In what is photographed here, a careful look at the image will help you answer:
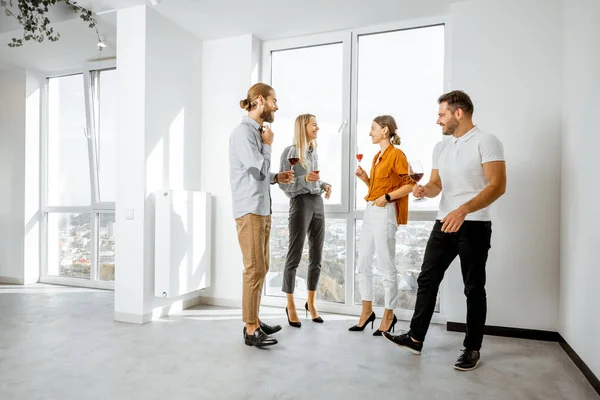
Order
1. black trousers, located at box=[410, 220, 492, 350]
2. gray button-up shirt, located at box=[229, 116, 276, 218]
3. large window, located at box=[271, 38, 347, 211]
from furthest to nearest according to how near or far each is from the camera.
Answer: large window, located at box=[271, 38, 347, 211] < gray button-up shirt, located at box=[229, 116, 276, 218] < black trousers, located at box=[410, 220, 492, 350]

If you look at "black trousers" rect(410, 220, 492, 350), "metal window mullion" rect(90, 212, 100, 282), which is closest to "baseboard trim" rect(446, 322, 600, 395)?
"black trousers" rect(410, 220, 492, 350)

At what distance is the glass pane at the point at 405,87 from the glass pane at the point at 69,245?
336cm

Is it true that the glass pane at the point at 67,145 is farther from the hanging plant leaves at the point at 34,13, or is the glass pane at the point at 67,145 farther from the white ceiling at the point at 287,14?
the white ceiling at the point at 287,14

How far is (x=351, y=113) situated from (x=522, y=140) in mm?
1418

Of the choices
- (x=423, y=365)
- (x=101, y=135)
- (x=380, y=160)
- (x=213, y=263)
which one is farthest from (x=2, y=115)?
(x=423, y=365)

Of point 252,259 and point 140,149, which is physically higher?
point 140,149

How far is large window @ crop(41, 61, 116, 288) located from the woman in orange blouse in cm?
309

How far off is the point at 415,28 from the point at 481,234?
2080 mm

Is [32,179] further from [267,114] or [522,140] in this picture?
[522,140]

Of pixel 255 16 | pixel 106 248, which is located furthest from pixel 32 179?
pixel 255 16

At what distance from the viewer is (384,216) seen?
2.98 metres

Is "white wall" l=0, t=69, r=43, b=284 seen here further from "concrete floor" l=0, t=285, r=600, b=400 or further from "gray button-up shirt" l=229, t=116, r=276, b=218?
"gray button-up shirt" l=229, t=116, r=276, b=218

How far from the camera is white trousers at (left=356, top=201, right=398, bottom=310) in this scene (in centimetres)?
298

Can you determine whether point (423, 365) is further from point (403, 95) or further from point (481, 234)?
point (403, 95)
